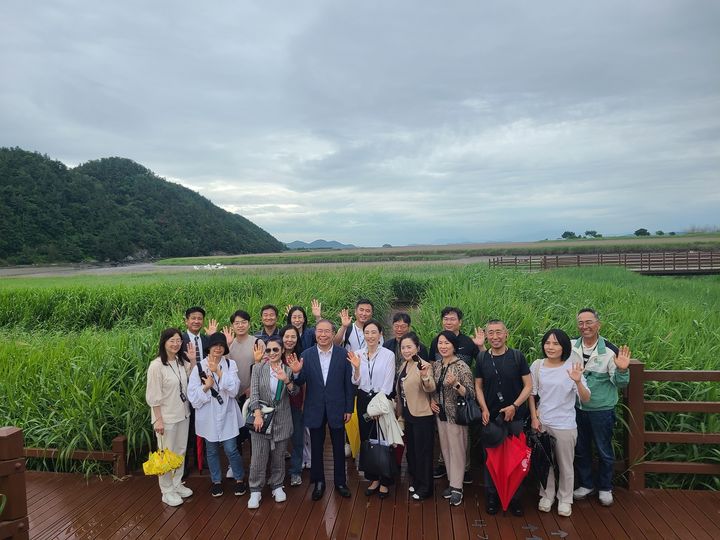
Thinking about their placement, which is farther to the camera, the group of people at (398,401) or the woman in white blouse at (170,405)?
the woman in white blouse at (170,405)

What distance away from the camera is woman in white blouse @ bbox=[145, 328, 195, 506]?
3961mm

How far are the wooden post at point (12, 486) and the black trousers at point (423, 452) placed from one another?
9.25ft

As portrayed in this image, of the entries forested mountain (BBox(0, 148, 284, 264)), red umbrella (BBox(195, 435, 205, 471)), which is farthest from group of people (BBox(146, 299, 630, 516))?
forested mountain (BBox(0, 148, 284, 264))

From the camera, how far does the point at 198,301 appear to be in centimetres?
1238

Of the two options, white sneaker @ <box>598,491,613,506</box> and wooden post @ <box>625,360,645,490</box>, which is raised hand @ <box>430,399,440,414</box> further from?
wooden post @ <box>625,360,645,490</box>

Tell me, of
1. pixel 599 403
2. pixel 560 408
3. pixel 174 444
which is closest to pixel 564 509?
pixel 560 408

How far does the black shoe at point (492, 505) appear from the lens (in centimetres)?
366

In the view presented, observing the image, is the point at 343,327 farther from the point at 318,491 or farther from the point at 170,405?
the point at 170,405

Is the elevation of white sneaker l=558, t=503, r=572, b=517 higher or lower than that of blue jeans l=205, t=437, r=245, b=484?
lower

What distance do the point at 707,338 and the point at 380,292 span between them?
30.1ft

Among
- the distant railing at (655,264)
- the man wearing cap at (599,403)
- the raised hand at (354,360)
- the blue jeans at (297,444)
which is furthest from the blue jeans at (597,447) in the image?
the distant railing at (655,264)

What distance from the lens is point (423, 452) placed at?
3.89 m

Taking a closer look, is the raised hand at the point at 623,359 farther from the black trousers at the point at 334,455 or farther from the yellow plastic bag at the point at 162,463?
the yellow plastic bag at the point at 162,463

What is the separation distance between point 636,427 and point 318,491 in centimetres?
299
